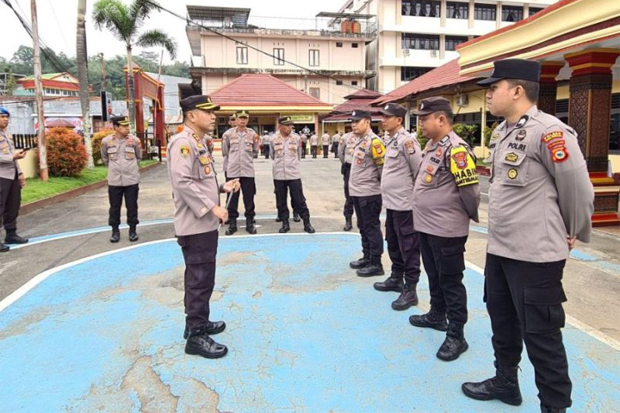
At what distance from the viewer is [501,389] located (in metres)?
2.60

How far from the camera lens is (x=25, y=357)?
316cm

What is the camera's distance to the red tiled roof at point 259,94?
27609 millimetres

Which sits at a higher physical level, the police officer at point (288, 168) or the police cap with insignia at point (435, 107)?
the police cap with insignia at point (435, 107)

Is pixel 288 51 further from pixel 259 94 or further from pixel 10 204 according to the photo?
pixel 10 204

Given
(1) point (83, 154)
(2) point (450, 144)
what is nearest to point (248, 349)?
(2) point (450, 144)

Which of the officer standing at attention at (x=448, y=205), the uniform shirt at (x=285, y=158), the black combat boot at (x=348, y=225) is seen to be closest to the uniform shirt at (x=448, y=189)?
the officer standing at attention at (x=448, y=205)

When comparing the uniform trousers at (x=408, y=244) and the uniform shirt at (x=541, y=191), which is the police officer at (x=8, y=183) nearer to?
the uniform trousers at (x=408, y=244)

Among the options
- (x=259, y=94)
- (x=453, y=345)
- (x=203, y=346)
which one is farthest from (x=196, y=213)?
(x=259, y=94)

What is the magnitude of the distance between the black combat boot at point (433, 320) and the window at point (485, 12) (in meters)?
41.3

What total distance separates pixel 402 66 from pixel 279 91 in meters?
13.5

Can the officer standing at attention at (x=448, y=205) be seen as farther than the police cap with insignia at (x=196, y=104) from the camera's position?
No

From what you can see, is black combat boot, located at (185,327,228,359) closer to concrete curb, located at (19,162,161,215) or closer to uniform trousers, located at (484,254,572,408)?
uniform trousers, located at (484,254,572,408)

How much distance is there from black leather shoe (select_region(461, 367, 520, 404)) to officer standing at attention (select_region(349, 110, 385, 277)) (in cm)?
220

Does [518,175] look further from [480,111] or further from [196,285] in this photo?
[480,111]
